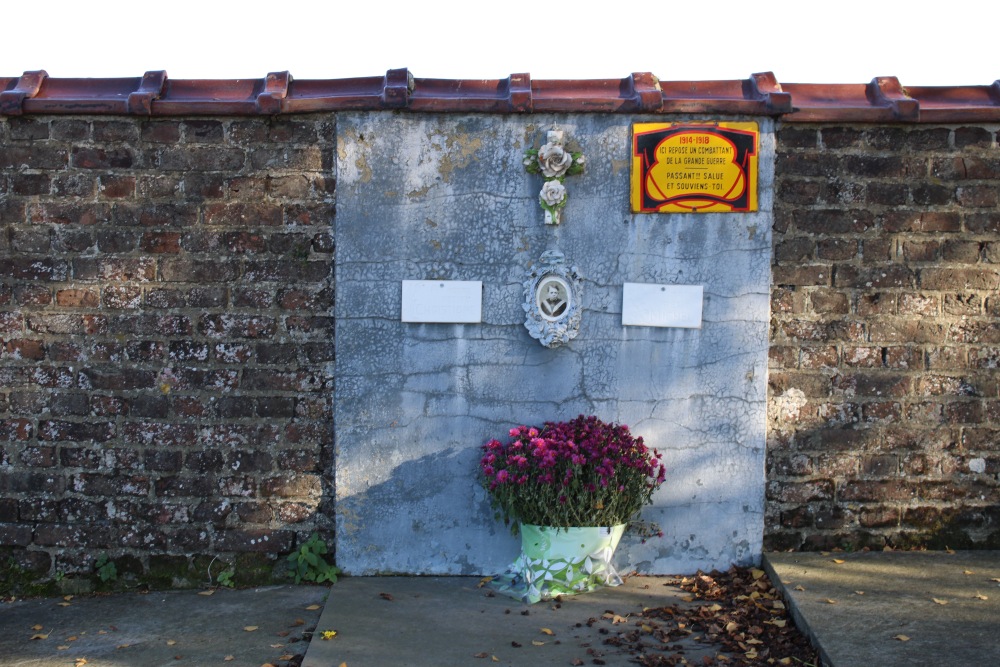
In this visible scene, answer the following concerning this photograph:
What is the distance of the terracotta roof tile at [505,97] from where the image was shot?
489 centimetres

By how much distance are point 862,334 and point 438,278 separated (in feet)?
7.71

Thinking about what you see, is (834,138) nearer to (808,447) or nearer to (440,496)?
(808,447)

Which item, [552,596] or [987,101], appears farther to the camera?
[987,101]

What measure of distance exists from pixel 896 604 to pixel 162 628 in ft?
11.5

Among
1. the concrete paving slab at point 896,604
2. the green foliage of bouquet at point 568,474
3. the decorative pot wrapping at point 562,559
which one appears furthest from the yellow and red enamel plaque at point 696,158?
the concrete paving slab at point 896,604

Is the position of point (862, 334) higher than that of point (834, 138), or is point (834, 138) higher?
point (834, 138)

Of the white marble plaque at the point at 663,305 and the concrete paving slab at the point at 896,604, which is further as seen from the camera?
the white marble plaque at the point at 663,305

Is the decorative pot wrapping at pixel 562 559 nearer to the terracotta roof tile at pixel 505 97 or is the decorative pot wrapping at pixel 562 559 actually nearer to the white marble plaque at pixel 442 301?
the white marble plaque at pixel 442 301

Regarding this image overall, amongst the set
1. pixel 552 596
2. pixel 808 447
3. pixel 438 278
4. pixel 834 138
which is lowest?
pixel 552 596

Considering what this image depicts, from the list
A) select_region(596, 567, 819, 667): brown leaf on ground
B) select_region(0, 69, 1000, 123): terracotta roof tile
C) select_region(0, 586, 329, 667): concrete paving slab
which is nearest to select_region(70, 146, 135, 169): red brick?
select_region(0, 69, 1000, 123): terracotta roof tile

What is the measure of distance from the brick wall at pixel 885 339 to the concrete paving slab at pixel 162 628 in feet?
8.76

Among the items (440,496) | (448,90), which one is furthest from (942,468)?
(448,90)

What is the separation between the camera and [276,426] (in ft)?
16.5

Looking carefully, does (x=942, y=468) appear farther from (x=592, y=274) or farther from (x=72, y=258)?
(x=72, y=258)
